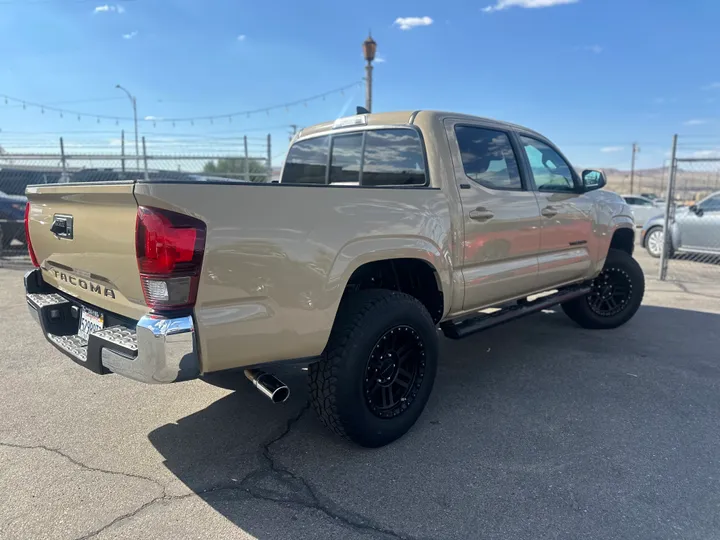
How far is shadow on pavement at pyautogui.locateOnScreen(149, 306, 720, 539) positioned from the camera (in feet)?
7.93

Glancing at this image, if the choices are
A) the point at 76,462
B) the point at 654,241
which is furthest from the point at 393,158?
the point at 654,241

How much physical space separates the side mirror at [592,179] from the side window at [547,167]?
23cm

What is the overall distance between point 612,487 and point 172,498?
7.40 feet

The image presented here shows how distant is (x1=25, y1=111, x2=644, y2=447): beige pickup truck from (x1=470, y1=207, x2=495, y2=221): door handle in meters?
0.02

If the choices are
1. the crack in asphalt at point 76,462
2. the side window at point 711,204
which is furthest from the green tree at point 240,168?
the side window at point 711,204

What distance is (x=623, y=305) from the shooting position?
5.65m

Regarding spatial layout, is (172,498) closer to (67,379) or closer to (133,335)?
(133,335)

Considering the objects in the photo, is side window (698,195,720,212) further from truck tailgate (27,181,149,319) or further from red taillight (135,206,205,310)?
truck tailgate (27,181,149,319)

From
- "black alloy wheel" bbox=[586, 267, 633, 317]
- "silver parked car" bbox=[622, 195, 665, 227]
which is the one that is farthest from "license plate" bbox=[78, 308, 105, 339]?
"silver parked car" bbox=[622, 195, 665, 227]

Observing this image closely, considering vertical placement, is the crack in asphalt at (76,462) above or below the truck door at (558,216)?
below

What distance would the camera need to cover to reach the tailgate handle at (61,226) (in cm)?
286

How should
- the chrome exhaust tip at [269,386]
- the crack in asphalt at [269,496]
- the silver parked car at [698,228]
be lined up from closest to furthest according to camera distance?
the crack in asphalt at [269,496], the chrome exhaust tip at [269,386], the silver parked car at [698,228]

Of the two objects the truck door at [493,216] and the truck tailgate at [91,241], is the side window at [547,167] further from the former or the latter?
the truck tailgate at [91,241]

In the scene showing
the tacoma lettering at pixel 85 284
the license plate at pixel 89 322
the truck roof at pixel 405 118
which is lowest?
the license plate at pixel 89 322
